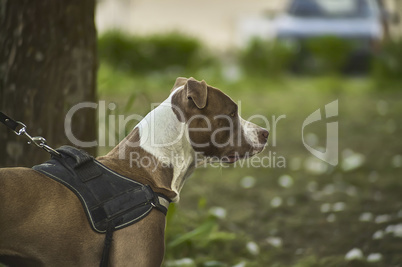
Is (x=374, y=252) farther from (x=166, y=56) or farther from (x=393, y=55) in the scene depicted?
(x=166, y=56)

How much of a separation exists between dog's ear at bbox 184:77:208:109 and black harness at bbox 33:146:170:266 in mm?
508

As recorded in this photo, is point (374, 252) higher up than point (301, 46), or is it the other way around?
point (301, 46)

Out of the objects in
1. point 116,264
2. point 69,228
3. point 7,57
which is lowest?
point 116,264

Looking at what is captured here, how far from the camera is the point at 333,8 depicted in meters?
15.4

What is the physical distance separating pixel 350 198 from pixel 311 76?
25.7 feet

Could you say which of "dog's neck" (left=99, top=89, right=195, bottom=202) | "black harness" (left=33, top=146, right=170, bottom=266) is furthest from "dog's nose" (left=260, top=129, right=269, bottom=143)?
"black harness" (left=33, top=146, right=170, bottom=266)

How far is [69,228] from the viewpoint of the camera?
8.31ft

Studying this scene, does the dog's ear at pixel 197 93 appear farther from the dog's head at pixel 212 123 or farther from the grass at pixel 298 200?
the grass at pixel 298 200

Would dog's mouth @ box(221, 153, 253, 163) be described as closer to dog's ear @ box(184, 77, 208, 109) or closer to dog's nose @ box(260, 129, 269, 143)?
dog's nose @ box(260, 129, 269, 143)

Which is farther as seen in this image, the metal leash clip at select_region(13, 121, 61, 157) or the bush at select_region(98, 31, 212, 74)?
the bush at select_region(98, 31, 212, 74)

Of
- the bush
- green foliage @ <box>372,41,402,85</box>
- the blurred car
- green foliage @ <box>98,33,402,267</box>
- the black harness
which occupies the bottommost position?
green foliage @ <box>98,33,402,267</box>

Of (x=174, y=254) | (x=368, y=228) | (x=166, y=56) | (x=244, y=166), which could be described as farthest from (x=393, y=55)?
(x=174, y=254)

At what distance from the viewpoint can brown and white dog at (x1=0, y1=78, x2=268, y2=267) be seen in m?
2.48

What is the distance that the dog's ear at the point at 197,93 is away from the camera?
9.34 ft
